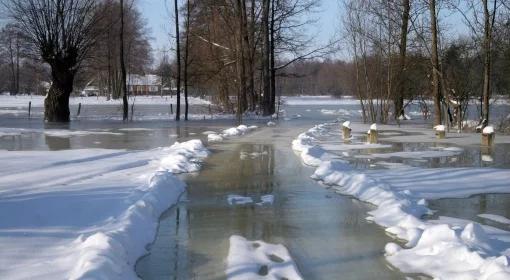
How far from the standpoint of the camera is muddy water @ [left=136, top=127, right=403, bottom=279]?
19.9 feet

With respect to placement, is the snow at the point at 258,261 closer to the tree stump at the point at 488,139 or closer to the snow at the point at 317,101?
the tree stump at the point at 488,139

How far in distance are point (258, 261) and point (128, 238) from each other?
5.43 ft

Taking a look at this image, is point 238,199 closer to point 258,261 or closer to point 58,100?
point 258,261

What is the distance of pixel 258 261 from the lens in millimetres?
6238

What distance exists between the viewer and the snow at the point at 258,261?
5.77 metres

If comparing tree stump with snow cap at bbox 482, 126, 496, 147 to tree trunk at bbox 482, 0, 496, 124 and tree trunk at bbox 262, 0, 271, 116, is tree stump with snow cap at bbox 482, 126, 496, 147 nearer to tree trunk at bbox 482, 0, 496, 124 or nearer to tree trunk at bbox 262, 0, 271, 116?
tree trunk at bbox 482, 0, 496, 124

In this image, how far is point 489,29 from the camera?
2416 centimetres

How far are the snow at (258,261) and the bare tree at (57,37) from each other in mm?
28794

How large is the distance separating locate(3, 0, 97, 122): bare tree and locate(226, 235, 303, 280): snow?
2879 centimetres

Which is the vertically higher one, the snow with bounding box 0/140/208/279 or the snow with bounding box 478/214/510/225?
the snow with bounding box 0/140/208/279

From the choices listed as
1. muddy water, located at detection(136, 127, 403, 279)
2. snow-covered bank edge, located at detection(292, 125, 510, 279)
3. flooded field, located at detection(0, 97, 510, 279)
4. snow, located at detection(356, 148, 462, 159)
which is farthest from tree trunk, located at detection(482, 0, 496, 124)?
snow-covered bank edge, located at detection(292, 125, 510, 279)

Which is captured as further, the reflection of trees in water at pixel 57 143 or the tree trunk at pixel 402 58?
the tree trunk at pixel 402 58

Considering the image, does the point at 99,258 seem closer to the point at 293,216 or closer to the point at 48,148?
the point at 293,216

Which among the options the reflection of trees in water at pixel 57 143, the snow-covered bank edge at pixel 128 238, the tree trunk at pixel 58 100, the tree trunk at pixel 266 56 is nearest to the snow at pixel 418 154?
the snow-covered bank edge at pixel 128 238
